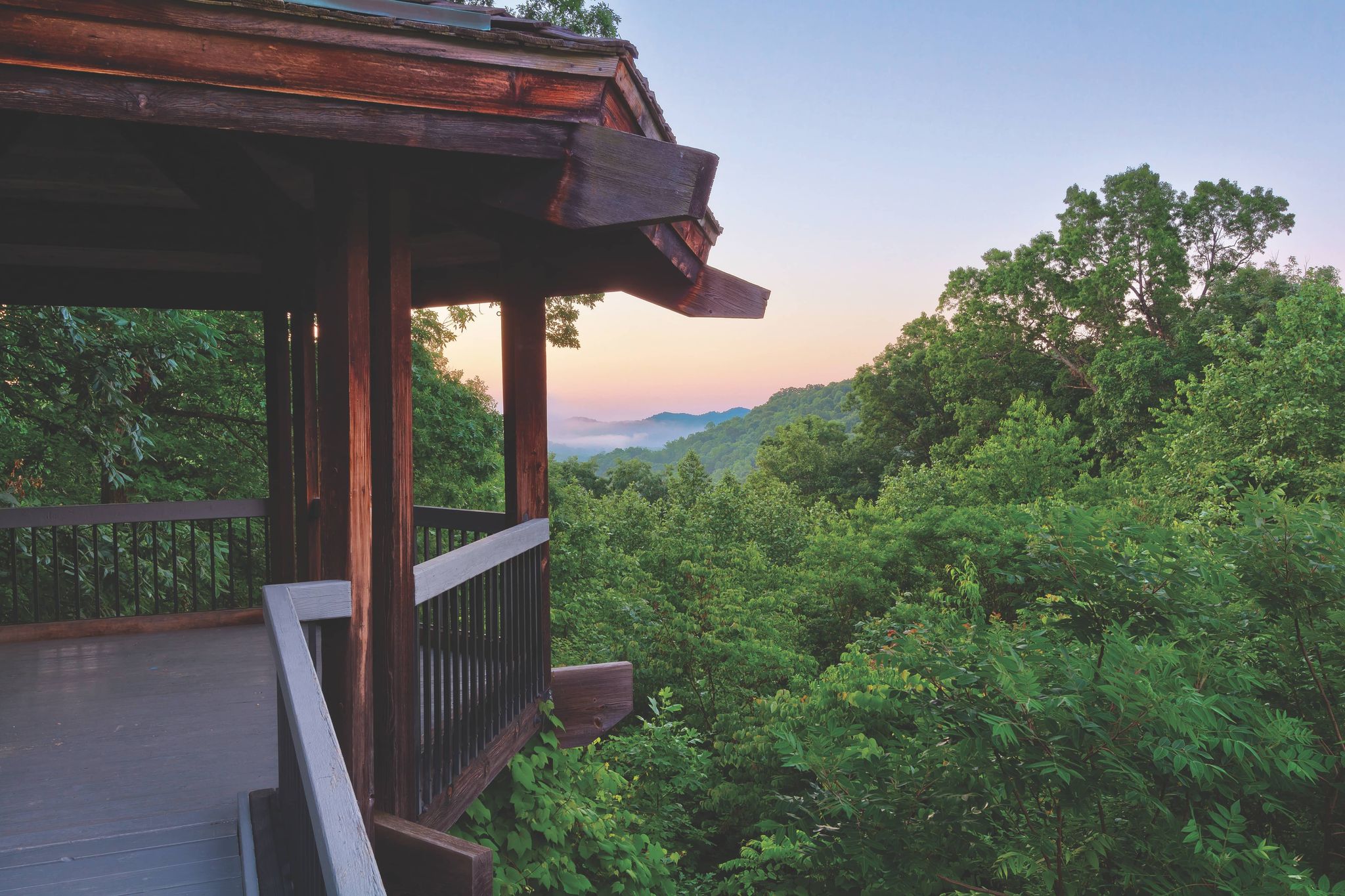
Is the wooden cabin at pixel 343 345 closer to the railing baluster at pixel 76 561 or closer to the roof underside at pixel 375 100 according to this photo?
the roof underside at pixel 375 100

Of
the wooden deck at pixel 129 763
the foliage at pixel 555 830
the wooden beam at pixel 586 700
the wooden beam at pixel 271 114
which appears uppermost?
the wooden beam at pixel 271 114

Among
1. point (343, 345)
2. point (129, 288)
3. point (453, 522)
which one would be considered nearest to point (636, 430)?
point (129, 288)

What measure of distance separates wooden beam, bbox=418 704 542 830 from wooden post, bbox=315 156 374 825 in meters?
0.45

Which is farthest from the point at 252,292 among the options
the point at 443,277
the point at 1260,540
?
the point at 1260,540

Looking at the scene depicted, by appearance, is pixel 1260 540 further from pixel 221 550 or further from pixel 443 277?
pixel 221 550

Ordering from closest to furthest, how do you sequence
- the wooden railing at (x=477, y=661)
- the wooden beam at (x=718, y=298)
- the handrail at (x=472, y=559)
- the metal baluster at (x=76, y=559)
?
the handrail at (x=472, y=559)
the wooden railing at (x=477, y=661)
the wooden beam at (x=718, y=298)
the metal baluster at (x=76, y=559)

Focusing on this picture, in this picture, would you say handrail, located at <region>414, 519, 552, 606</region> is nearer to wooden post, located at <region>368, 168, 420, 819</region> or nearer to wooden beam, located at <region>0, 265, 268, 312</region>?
wooden post, located at <region>368, 168, 420, 819</region>

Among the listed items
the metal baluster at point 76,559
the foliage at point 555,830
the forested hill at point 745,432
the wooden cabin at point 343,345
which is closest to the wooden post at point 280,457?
the wooden cabin at point 343,345

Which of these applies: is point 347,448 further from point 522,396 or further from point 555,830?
point 555,830

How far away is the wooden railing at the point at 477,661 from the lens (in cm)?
284

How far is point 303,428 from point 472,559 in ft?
7.91

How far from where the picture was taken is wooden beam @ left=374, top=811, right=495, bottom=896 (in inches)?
91.4

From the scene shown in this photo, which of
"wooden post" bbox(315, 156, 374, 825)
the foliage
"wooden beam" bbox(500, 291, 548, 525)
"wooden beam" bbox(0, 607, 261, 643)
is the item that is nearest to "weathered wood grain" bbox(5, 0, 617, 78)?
"wooden post" bbox(315, 156, 374, 825)

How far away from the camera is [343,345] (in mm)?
2473
